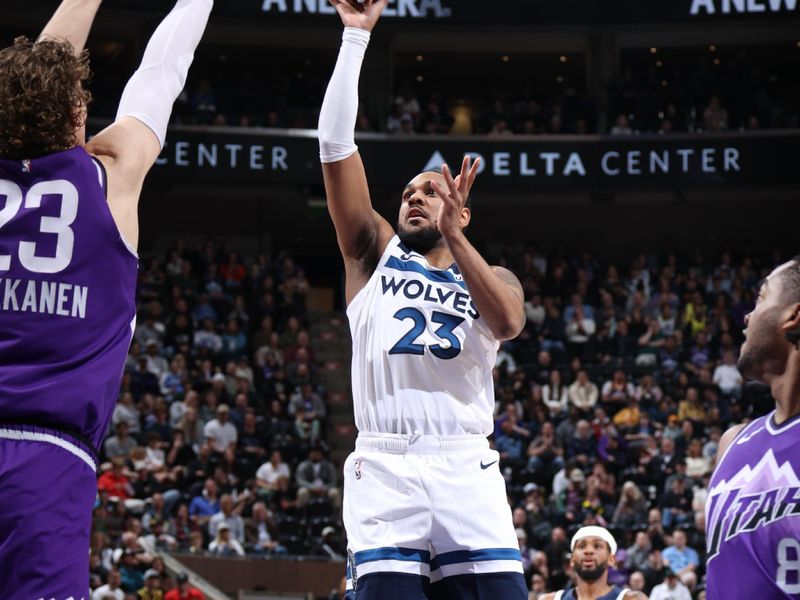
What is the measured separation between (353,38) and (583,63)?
23.4 meters

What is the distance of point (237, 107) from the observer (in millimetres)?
25266

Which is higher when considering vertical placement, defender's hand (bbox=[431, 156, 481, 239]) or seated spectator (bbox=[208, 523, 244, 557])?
defender's hand (bbox=[431, 156, 481, 239])

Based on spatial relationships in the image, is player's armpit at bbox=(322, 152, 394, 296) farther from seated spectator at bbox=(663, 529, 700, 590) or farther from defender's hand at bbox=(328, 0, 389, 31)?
seated spectator at bbox=(663, 529, 700, 590)

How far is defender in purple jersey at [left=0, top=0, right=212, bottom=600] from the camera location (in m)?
3.02

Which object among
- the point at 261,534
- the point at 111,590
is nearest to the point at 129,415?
the point at 261,534

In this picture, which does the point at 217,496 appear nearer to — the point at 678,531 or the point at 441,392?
the point at 678,531

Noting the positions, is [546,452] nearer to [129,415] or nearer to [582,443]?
[582,443]

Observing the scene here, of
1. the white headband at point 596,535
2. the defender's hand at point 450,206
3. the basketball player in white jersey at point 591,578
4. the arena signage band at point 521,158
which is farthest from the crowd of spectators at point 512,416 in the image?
the defender's hand at point 450,206

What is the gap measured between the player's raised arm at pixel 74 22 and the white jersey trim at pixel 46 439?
3.71 feet

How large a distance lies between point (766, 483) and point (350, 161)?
7.18 ft

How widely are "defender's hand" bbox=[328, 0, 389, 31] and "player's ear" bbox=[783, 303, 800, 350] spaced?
7.40 ft

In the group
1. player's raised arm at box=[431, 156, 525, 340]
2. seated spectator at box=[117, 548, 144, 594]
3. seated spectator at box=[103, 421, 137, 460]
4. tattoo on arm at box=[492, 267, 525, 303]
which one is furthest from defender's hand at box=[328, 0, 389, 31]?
seated spectator at box=[103, 421, 137, 460]

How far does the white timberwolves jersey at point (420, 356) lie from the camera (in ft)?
15.5

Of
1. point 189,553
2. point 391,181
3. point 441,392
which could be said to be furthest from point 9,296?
point 391,181
